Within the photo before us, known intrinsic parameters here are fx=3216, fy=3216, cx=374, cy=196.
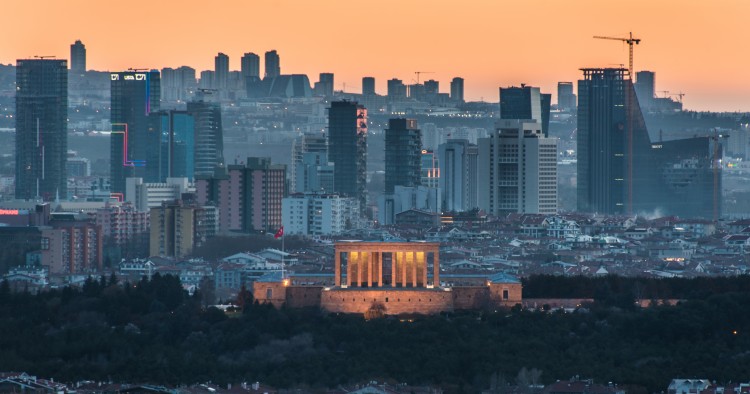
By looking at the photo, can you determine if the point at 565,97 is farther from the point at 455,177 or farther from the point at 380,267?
the point at 380,267

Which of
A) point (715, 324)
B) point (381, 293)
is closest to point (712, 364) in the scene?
point (715, 324)

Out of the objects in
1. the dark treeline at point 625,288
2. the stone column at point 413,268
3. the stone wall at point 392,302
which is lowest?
the stone wall at point 392,302

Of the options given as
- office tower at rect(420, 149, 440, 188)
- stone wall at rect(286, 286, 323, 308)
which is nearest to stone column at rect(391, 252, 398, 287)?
stone wall at rect(286, 286, 323, 308)

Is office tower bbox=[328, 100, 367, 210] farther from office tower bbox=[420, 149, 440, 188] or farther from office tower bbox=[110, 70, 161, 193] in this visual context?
office tower bbox=[110, 70, 161, 193]

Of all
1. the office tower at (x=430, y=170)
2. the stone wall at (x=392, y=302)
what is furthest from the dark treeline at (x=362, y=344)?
the office tower at (x=430, y=170)

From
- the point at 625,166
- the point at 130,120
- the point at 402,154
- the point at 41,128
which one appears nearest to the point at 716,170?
the point at 625,166

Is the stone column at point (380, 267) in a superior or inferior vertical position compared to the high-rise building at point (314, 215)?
inferior

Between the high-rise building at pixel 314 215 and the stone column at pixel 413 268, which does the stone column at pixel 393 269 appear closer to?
the stone column at pixel 413 268
